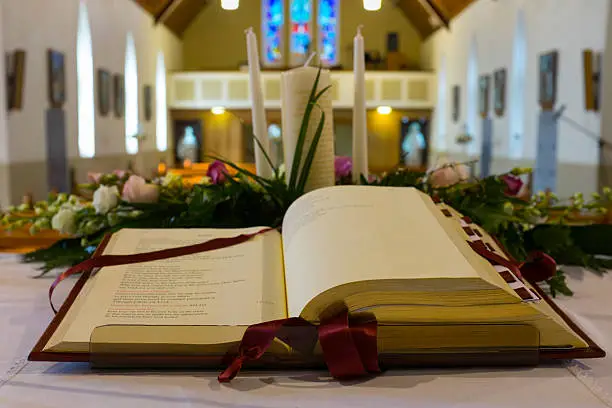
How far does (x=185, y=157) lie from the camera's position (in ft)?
50.3

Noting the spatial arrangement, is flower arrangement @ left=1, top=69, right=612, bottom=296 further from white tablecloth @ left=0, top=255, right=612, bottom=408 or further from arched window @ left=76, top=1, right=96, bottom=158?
arched window @ left=76, top=1, right=96, bottom=158

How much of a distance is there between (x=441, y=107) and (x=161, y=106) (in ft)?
20.4

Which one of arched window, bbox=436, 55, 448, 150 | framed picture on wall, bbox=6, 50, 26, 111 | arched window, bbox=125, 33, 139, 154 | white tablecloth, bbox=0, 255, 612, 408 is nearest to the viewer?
white tablecloth, bbox=0, 255, 612, 408

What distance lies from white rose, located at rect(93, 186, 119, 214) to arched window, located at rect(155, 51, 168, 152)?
42.3 feet

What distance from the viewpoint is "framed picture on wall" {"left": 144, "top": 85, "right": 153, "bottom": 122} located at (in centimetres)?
1313

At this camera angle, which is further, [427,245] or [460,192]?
[460,192]

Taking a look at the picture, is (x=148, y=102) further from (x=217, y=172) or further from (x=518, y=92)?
(x=217, y=172)

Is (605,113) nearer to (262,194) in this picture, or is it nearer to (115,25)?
(262,194)

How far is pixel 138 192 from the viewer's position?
1712mm

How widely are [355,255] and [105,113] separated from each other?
1010 centimetres

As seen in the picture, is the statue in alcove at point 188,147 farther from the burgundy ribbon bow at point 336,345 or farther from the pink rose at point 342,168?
the burgundy ribbon bow at point 336,345

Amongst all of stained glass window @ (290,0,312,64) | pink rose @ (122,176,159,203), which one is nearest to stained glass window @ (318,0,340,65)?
stained glass window @ (290,0,312,64)

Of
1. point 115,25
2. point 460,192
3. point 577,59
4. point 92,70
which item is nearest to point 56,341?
point 460,192

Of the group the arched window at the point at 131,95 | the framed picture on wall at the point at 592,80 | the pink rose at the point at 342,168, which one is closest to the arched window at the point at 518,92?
the framed picture on wall at the point at 592,80
